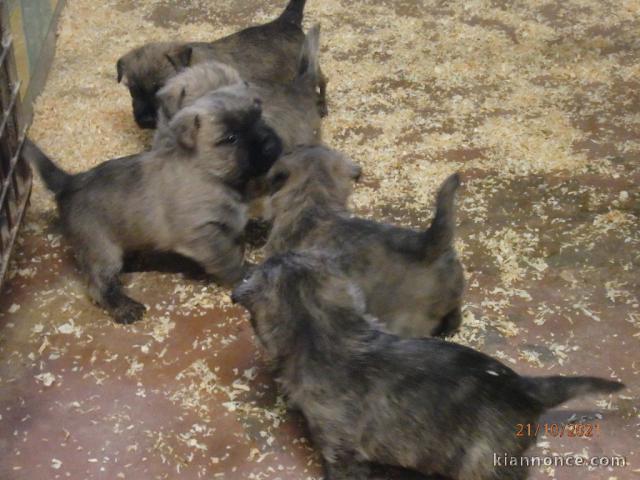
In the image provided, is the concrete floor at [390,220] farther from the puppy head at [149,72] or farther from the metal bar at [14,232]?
the puppy head at [149,72]

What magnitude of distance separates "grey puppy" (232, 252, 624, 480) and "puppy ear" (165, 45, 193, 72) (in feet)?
8.88

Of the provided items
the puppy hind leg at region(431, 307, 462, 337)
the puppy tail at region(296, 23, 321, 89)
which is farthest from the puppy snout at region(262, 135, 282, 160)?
the puppy hind leg at region(431, 307, 462, 337)

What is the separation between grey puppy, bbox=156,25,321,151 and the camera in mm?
5469

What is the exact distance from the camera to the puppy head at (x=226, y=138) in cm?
485

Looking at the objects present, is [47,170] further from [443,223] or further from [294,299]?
[443,223]

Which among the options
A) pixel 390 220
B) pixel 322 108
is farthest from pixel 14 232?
pixel 322 108

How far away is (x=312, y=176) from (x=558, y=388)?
177 centimetres

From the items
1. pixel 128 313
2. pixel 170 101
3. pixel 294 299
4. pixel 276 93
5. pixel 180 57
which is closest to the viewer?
pixel 294 299

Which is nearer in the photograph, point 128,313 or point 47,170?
point 128,313

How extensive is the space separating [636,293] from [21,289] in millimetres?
3672

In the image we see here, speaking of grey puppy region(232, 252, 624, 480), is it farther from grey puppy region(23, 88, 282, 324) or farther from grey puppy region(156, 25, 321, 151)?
grey puppy region(156, 25, 321, 151)

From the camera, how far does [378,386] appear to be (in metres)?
3.59

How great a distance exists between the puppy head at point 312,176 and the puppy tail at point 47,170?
1.30 meters

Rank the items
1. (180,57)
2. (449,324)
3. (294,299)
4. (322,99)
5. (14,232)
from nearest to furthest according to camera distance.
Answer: (294,299), (449,324), (14,232), (180,57), (322,99)
